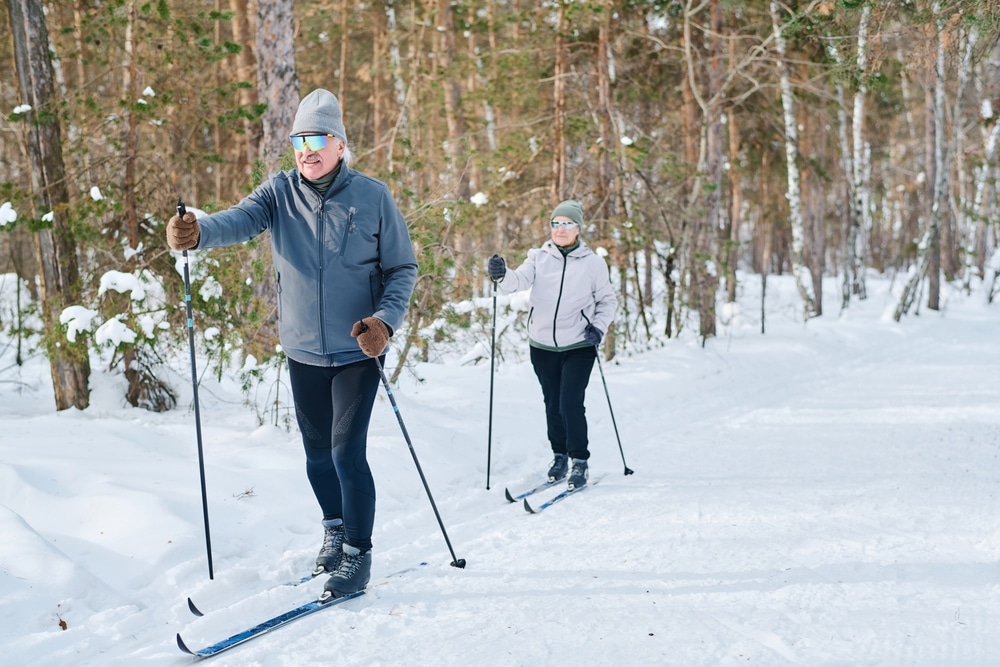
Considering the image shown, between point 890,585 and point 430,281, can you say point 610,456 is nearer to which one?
point 430,281

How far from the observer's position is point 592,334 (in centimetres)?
580

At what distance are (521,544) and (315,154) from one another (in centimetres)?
235

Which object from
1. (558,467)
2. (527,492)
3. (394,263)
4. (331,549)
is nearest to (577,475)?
(558,467)

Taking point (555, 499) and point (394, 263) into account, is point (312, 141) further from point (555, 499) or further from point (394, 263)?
point (555, 499)

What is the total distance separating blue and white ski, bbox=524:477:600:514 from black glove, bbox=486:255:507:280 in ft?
4.96

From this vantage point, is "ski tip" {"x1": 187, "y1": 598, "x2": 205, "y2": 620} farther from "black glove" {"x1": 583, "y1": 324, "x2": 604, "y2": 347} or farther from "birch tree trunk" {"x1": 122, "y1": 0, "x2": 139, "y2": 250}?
"birch tree trunk" {"x1": 122, "y1": 0, "x2": 139, "y2": 250}

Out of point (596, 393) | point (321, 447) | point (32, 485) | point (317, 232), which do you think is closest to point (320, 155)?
point (317, 232)

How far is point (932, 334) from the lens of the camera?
17000 millimetres

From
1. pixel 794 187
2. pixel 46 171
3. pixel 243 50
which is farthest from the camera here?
pixel 794 187

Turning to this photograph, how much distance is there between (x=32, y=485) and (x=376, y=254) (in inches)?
94.1

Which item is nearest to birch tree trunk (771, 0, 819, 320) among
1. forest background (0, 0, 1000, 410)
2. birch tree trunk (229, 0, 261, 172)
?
forest background (0, 0, 1000, 410)

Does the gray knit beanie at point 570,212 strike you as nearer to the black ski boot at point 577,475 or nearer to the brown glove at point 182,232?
the black ski boot at point 577,475

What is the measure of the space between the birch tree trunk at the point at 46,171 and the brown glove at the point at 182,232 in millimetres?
4496

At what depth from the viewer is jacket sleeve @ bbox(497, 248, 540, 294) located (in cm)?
578
